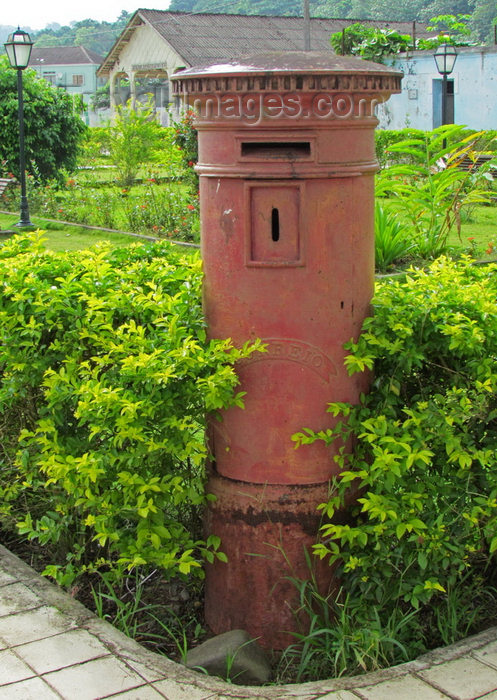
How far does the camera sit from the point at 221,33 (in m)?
43.4

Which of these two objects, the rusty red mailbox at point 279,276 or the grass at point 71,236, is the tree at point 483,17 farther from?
the rusty red mailbox at point 279,276

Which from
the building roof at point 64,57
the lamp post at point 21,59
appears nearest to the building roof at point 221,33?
the lamp post at point 21,59

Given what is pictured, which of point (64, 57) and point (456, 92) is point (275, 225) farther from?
point (64, 57)

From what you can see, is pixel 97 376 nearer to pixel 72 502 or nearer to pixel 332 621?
pixel 72 502

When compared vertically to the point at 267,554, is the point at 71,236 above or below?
above

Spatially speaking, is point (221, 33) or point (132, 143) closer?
point (132, 143)

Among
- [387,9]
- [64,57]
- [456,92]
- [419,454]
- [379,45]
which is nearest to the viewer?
[419,454]

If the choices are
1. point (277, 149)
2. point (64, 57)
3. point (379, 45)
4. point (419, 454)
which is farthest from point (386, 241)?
point (64, 57)

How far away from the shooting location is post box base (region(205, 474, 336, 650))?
298cm

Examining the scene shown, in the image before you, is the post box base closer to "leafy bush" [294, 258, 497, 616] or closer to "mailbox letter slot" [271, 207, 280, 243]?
"leafy bush" [294, 258, 497, 616]

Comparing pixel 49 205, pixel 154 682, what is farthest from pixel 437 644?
pixel 49 205

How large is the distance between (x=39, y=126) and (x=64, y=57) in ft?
247

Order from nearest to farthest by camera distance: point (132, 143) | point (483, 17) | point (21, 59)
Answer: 1. point (21, 59)
2. point (132, 143)
3. point (483, 17)

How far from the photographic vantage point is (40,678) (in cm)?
249
